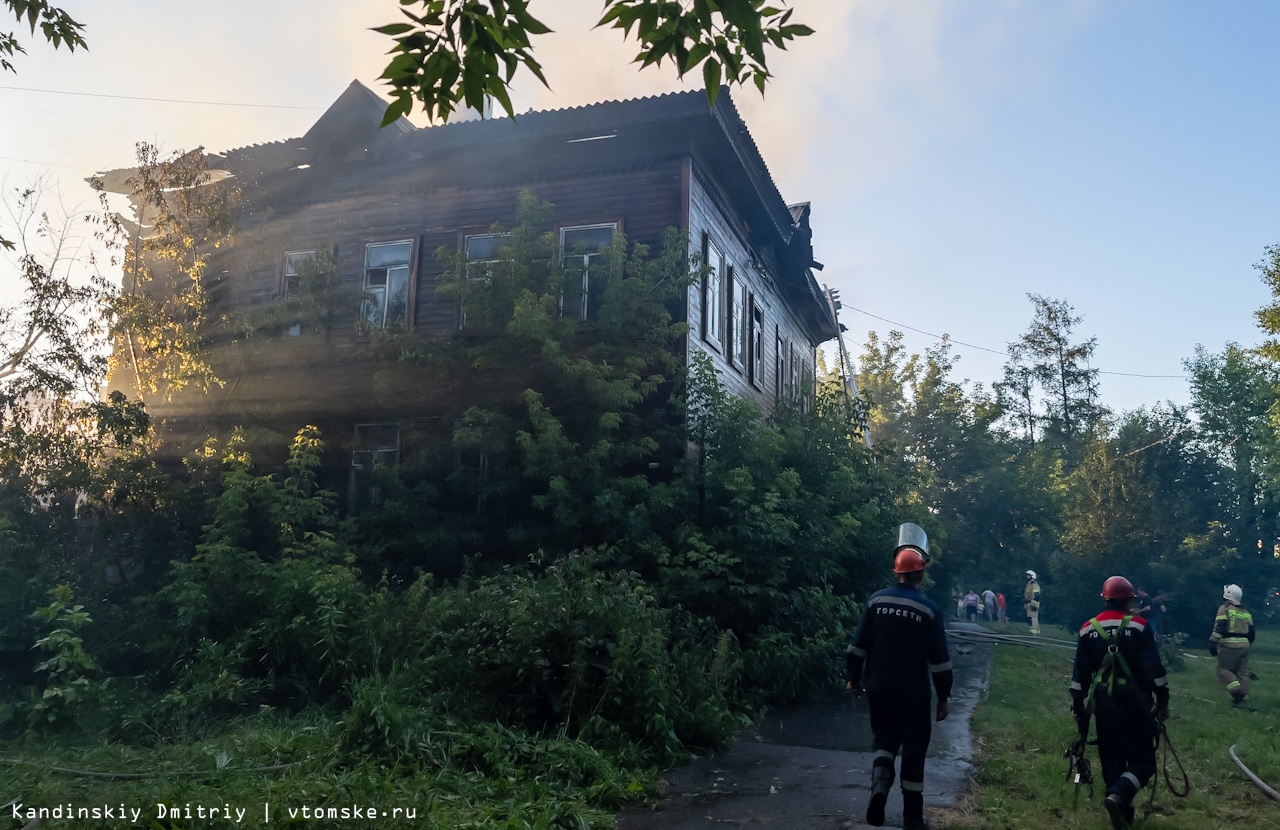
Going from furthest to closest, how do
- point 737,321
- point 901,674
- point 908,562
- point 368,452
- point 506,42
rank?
point 737,321
point 368,452
point 908,562
point 901,674
point 506,42

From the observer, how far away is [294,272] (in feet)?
57.7

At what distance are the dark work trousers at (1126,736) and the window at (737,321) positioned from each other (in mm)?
11953

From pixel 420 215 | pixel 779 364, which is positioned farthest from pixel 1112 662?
pixel 779 364

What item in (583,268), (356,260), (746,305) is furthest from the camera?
(746,305)

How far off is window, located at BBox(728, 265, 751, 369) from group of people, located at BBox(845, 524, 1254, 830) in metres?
11.6

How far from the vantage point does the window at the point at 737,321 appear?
58.5 ft

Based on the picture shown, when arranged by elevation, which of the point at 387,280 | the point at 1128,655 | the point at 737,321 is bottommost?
the point at 1128,655

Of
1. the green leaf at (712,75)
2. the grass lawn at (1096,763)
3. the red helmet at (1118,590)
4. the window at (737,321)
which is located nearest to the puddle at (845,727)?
the grass lawn at (1096,763)

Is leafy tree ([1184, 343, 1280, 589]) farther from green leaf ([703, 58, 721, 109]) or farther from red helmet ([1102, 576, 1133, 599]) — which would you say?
green leaf ([703, 58, 721, 109])

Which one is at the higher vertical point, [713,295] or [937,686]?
[713,295]

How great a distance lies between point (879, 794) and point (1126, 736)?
1787 mm

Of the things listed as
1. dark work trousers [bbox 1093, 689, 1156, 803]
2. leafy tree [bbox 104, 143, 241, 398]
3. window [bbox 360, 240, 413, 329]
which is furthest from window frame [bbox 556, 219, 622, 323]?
dark work trousers [bbox 1093, 689, 1156, 803]

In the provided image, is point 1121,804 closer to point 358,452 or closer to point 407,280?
point 358,452

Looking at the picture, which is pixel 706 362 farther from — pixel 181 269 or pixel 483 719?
pixel 181 269
